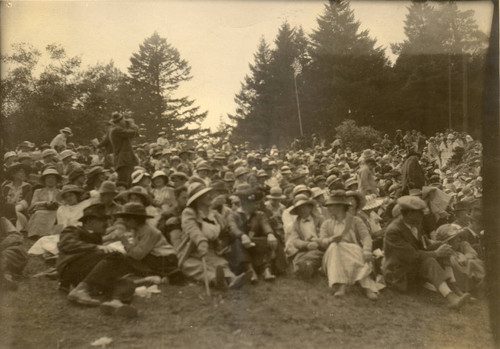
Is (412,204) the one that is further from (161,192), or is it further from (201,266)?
(161,192)

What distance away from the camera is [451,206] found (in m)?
7.50

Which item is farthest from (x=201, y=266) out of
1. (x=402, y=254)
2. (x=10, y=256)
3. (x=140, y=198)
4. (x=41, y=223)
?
(x=41, y=223)

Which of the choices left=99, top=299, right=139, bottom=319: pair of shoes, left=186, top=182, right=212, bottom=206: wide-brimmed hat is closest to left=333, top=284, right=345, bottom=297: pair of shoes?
left=186, top=182, right=212, bottom=206: wide-brimmed hat

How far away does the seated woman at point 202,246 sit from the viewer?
5570 millimetres

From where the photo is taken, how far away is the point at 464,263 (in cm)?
606

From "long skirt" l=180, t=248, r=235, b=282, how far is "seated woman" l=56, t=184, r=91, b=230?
175 cm

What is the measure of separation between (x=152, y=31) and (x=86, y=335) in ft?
12.9

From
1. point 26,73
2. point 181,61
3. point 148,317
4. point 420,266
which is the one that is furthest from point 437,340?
point 26,73

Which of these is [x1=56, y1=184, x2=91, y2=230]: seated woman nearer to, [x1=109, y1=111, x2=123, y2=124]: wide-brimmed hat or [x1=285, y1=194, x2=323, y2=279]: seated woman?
[x1=109, y1=111, x2=123, y2=124]: wide-brimmed hat

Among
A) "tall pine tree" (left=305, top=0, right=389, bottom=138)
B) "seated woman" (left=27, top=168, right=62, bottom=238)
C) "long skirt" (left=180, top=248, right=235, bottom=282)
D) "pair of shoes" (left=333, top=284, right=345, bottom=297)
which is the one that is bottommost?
"pair of shoes" (left=333, top=284, right=345, bottom=297)

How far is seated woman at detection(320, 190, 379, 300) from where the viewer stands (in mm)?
5887

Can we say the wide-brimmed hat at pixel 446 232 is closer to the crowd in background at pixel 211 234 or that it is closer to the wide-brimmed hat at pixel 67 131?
the crowd in background at pixel 211 234

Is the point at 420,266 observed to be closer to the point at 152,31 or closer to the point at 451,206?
the point at 451,206

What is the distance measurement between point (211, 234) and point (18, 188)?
3.75m
